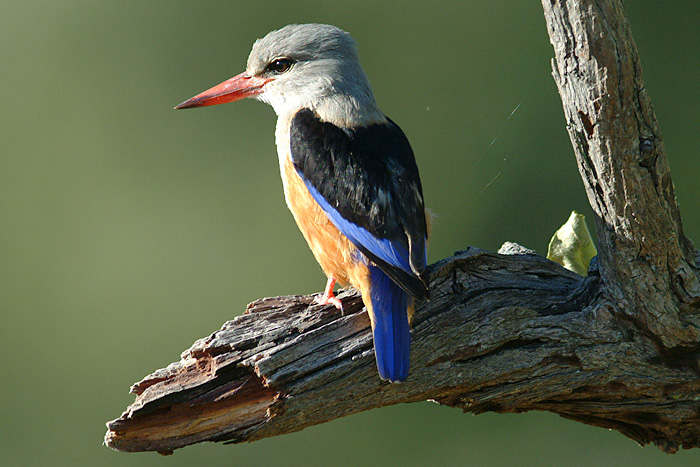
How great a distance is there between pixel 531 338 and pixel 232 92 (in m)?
1.48

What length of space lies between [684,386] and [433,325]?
77 cm

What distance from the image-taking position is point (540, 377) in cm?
235

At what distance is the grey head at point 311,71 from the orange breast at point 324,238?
317 mm

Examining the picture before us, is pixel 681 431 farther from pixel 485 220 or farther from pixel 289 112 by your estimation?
pixel 485 220

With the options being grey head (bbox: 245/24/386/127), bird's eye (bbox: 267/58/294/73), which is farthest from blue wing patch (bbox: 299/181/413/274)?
bird's eye (bbox: 267/58/294/73)

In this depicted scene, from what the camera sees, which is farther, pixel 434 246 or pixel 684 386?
pixel 434 246

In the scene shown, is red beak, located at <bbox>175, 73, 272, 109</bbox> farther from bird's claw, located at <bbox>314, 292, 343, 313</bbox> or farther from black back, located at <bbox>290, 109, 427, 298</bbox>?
bird's claw, located at <bbox>314, 292, 343, 313</bbox>

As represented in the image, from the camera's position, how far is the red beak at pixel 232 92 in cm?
305

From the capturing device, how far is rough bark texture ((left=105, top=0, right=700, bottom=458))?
2.09 metres

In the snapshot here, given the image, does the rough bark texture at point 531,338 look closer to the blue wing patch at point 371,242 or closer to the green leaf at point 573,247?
the blue wing patch at point 371,242

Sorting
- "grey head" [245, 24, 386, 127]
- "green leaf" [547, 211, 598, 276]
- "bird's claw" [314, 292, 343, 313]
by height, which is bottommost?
A: "green leaf" [547, 211, 598, 276]

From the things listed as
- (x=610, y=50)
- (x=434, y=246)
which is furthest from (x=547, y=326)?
(x=434, y=246)

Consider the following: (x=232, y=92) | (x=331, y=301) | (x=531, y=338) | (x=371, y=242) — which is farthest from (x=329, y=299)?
(x=232, y=92)

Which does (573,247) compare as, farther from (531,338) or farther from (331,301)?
(331,301)
